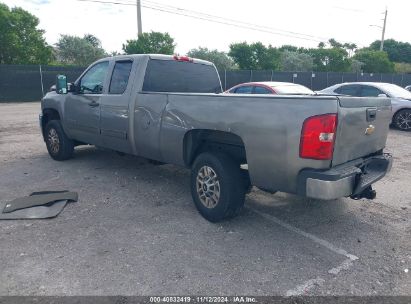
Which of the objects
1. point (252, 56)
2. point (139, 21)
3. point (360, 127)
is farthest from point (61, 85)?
point (252, 56)

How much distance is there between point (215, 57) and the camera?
50094 mm

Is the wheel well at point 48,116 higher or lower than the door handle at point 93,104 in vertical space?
lower

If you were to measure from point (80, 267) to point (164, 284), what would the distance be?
85 cm

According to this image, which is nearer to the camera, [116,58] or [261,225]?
[261,225]

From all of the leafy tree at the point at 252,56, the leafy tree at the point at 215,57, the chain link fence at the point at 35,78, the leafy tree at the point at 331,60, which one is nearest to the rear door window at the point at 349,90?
the chain link fence at the point at 35,78

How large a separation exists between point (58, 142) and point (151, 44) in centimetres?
2747

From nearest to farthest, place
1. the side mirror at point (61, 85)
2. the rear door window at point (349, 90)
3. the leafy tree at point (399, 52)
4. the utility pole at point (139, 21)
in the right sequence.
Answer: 1. the side mirror at point (61, 85)
2. the rear door window at point (349, 90)
3. the utility pole at point (139, 21)
4. the leafy tree at point (399, 52)

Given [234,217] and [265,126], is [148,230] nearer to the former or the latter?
[234,217]

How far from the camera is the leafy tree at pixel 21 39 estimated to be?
1183 inches

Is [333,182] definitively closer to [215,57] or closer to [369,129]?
[369,129]

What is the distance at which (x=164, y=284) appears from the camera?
2.97m

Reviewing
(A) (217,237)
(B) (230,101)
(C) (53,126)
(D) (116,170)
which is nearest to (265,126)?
(B) (230,101)

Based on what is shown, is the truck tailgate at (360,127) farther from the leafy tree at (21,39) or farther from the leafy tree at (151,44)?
the leafy tree at (21,39)

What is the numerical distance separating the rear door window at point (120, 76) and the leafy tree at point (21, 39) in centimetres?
2991
